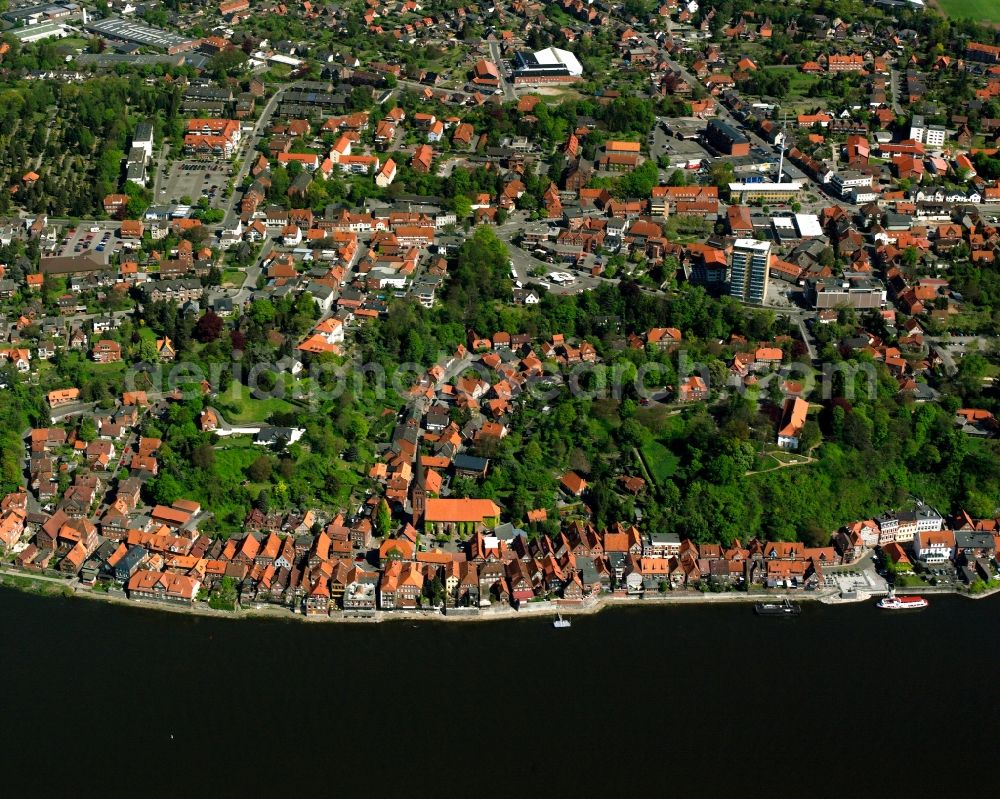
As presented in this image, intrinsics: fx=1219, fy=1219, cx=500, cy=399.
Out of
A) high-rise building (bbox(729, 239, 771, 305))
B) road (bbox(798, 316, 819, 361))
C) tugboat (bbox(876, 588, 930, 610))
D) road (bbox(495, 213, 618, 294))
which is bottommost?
tugboat (bbox(876, 588, 930, 610))

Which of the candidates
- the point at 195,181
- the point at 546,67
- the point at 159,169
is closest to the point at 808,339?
the point at 195,181

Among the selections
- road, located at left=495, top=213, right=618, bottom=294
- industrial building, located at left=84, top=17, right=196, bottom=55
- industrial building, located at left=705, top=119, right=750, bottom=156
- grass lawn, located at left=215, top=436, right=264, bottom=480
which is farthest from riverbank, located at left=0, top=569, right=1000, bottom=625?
industrial building, located at left=84, top=17, right=196, bottom=55

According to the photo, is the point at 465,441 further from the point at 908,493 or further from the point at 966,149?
the point at 966,149

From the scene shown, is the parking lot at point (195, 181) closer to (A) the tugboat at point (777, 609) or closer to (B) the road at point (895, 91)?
(A) the tugboat at point (777, 609)

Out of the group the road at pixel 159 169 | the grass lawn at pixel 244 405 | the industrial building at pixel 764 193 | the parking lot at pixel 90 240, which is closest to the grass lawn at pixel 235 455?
the grass lawn at pixel 244 405

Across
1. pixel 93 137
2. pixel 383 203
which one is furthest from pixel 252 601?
pixel 93 137

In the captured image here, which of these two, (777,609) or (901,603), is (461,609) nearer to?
(777,609)

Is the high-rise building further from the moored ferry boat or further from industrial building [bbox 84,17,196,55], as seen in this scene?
→ industrial building [bbox 84,17,196,55]
